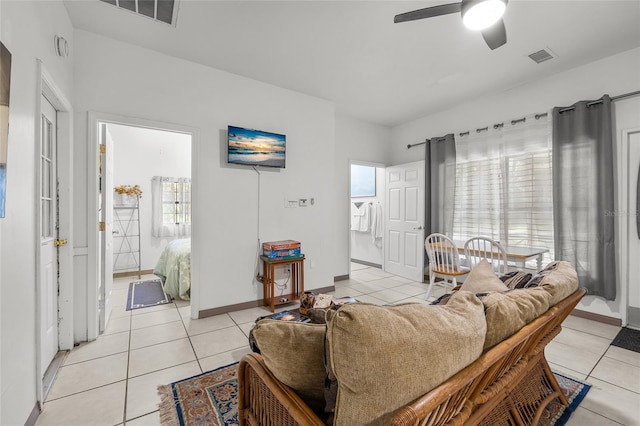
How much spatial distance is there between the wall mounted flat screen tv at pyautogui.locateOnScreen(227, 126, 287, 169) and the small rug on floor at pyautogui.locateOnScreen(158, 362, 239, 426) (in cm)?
217

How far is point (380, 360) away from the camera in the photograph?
695mm

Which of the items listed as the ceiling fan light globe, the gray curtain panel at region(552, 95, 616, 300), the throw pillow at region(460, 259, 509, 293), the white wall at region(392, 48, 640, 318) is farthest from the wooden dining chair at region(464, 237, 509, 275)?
the ceiling fan light globe

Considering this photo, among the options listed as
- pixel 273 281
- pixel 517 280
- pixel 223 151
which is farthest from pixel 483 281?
pixel 223 151

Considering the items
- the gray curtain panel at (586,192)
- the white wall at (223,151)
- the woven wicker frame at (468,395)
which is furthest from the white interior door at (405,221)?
the woven wicker frame at (468,395)

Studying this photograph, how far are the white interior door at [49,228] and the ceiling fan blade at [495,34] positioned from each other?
10.6ft

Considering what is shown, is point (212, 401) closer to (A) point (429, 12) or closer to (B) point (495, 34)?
(A) point (429, 12)

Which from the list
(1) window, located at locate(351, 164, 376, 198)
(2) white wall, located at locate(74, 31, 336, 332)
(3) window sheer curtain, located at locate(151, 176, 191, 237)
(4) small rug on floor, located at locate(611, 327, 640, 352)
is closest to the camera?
(4) small rug on floor, located at locate(611, 327, 640, 352)

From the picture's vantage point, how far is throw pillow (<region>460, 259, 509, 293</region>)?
5.65ft

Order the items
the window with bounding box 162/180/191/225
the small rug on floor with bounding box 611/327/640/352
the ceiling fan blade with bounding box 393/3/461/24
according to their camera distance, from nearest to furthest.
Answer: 1. the ceiling fan blade with bounding box 393/3/461/24
2. the small rug on floor with bounding box 611/327/640/352
3. the window with bounding box 162/180/191/225

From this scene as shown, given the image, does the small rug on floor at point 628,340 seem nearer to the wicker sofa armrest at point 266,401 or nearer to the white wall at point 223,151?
the white wall at point 223,151

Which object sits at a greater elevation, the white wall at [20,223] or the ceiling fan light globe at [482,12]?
the ceiling fan light globe at [482,12]

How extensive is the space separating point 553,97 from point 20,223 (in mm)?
5013

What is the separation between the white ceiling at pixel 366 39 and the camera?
2250mm

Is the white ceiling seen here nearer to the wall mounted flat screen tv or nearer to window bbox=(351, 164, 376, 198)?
→ the wall mounted flat screen tv
